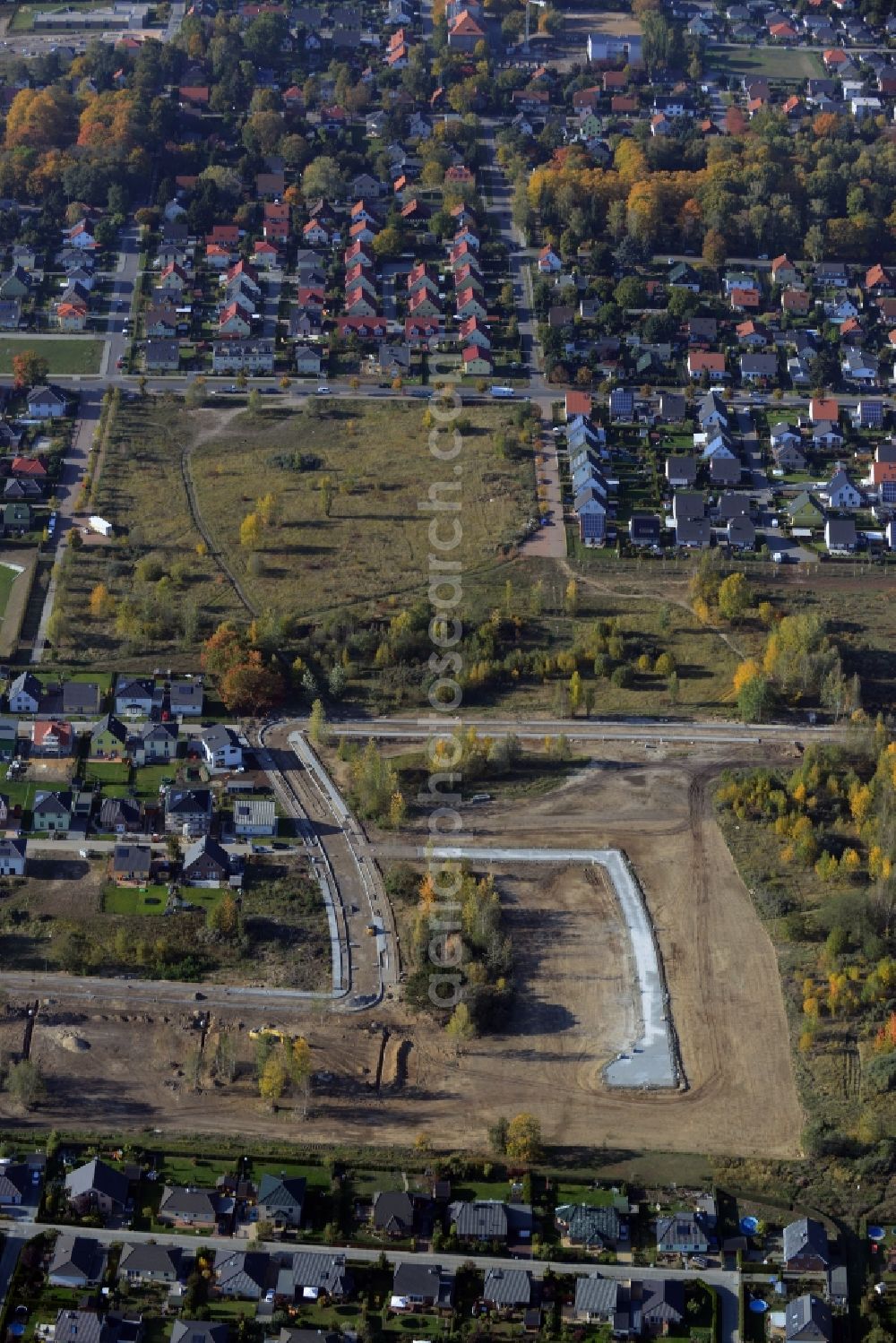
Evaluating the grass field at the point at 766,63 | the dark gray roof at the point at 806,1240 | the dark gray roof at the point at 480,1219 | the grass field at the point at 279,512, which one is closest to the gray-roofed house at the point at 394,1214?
the dark gray roof at the point at 480,1219

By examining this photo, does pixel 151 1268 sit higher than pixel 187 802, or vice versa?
pixel 187 802

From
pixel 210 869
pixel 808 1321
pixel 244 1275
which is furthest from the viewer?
pixel 210 869

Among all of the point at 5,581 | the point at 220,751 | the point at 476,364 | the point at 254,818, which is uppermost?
the point at 476,364

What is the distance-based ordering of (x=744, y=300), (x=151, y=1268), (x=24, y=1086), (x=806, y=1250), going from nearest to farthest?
(x=151, y=1268)
(x=806, y=1250)
(x=24, y=1086)
(x=744, y=300)

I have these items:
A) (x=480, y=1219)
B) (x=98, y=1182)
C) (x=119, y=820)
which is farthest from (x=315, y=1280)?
(x=119, y=820)

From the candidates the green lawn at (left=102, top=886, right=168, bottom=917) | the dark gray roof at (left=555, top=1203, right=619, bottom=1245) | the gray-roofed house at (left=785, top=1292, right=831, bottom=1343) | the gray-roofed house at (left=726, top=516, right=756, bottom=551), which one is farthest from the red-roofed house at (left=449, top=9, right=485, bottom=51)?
the gray-roofed house at (left=785, top=1292, right=831, bottom=1343)

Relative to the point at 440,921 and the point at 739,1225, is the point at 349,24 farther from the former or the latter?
the point at 739,1225

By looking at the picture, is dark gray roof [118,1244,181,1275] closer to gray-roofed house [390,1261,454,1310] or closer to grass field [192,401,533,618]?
gray-roofed house [390,1261,454,1310]

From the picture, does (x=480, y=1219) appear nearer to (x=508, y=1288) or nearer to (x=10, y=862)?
(x=508, y=1288)
